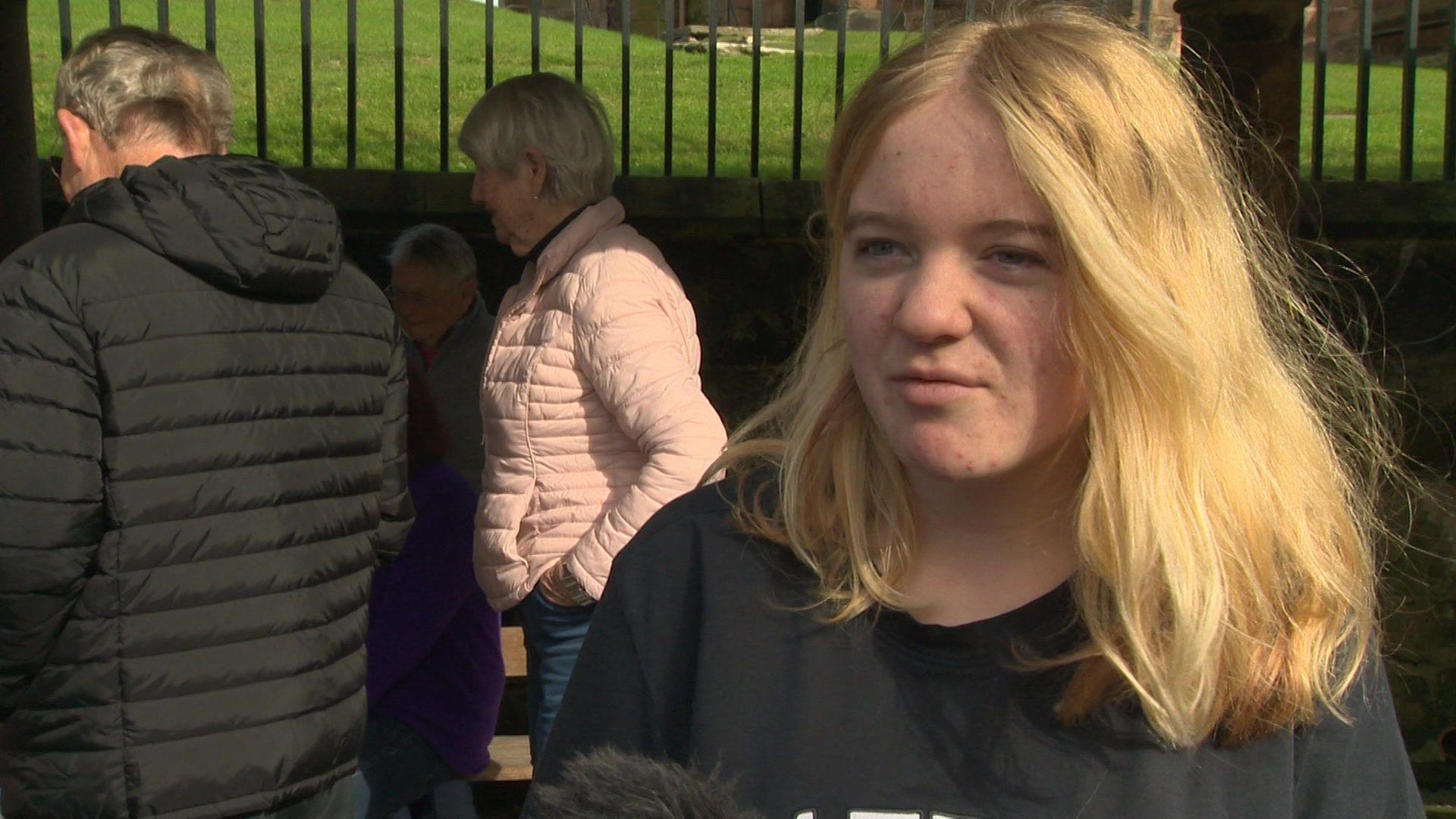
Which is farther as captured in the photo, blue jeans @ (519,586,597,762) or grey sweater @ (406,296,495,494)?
grey sweater @ (406,296,495,494)

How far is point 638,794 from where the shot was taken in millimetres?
909

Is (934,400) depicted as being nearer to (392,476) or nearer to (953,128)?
(953,128)

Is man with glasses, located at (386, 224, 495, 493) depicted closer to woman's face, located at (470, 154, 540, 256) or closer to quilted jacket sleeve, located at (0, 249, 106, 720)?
woman's face, located at (470, 154, 540, 256)

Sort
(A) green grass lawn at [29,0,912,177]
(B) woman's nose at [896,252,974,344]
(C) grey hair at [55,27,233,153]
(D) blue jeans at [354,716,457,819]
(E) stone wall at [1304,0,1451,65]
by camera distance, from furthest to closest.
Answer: (E) stone wall at [1304,0,1451,65]
(A) green grass lawn at [29,0,912,177]
(D) blue jeans at [354,716,457,819]
(C) grey hair at [55,27,233,153]
(B) woman's nose at [896,252,974,344]

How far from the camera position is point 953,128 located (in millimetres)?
1133

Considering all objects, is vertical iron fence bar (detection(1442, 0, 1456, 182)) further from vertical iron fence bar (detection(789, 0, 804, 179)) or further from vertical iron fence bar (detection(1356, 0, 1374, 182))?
vertical iron fence bar (detection(789, 0, 804, 179))

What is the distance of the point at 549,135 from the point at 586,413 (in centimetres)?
67

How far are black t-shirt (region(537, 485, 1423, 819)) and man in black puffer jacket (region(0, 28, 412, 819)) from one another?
1.22m

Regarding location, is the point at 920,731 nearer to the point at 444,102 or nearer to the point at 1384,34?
the point at 444,102

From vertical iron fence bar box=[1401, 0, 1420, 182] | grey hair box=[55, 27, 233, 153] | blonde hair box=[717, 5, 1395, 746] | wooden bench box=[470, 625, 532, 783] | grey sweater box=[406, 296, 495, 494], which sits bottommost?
wooden bench box=[470, 625, 532, 783]

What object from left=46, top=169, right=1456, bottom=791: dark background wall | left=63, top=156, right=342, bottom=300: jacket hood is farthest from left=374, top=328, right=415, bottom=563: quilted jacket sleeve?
left=46, top=169, right=1456, bottom=791: dark background wall

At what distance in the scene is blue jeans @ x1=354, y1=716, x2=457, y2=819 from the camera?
310 centimetres

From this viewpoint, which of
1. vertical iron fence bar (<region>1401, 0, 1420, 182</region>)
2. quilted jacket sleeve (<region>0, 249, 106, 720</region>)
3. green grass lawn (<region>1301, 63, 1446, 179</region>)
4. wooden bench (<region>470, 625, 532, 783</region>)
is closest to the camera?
quilted jacket sleeve (<region>0, 249, 106, 720</region>)

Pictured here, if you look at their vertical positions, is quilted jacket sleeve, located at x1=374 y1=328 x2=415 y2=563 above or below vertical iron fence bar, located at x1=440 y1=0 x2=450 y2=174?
below
